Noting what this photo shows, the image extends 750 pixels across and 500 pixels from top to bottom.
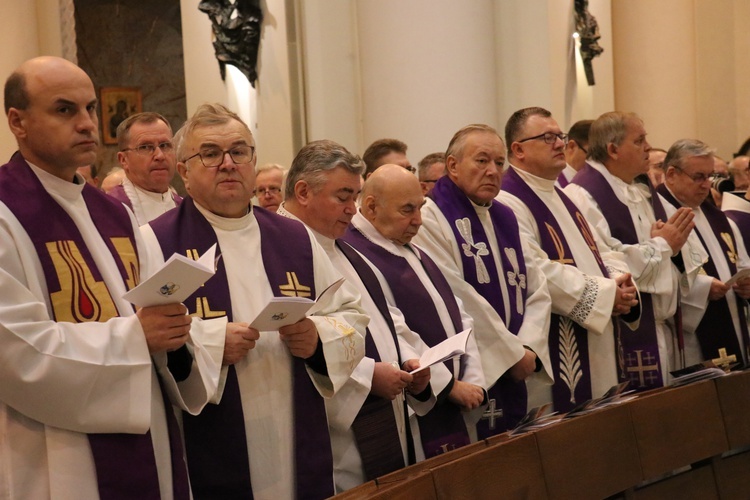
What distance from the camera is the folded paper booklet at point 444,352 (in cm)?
409

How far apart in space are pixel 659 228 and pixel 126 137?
3.17m

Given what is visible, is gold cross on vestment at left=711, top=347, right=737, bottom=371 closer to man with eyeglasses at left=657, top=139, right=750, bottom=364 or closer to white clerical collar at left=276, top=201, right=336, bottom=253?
man with eyeglasses at left=657, top=139, right=750, bottom=364

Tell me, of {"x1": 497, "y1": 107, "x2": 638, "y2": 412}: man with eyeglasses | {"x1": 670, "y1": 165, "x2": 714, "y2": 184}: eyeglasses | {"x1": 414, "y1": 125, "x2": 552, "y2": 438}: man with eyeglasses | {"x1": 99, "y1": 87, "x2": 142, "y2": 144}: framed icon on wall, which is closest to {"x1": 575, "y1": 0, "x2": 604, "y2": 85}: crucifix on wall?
{"x1": 670, "y1": 165, "x2": 714, "y2": 184}: eyeglasses

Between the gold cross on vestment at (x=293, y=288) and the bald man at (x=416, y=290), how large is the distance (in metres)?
0.84

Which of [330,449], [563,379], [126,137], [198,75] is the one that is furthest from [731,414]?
[198,75]

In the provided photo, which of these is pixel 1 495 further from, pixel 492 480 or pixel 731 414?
pixel 731 414

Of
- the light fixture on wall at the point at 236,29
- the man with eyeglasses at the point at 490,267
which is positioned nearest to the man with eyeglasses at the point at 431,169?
the man with eyeglasses at the point at 490,267

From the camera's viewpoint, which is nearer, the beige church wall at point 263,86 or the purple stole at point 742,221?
the purple stole at point 742,221

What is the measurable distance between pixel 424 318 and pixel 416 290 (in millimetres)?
131

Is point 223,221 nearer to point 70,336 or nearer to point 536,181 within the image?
point 70,336

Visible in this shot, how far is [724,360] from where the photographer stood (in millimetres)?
6453

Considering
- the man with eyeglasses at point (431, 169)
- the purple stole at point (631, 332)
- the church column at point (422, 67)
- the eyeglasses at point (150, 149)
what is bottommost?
the purple stole at point (631, 332)

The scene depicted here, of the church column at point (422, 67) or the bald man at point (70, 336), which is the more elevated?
the church column at point (422, 67)

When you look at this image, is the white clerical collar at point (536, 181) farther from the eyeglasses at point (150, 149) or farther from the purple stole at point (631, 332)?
the eyeglasses at point (150, 149)
